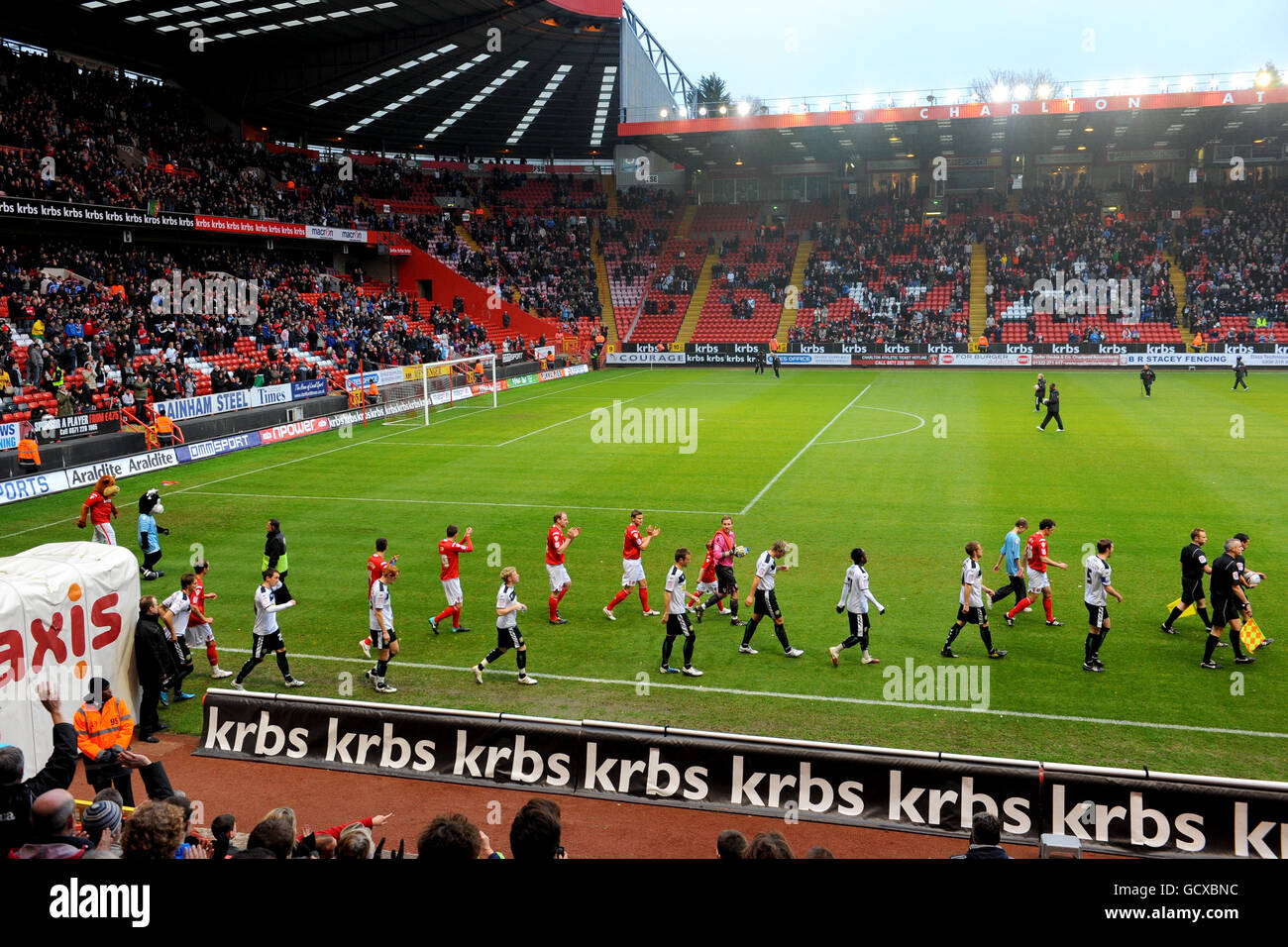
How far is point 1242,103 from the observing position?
54.3 meters

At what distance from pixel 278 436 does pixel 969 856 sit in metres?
33.2

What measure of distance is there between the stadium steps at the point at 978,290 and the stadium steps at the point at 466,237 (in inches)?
1348

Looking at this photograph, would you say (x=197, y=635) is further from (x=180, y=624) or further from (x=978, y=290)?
(x=978, y=290)

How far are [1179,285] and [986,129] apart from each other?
15564mm

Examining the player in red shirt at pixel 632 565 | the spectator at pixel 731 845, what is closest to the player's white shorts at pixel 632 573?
the player in red shirt at pixel 632 565

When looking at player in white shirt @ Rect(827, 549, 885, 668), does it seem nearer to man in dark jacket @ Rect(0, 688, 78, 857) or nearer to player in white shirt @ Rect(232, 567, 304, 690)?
player in white shirt @ Rect(232, 567, 304, 690)

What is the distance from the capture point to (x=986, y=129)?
6212 centimetres

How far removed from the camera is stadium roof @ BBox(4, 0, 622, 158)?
4447 cm

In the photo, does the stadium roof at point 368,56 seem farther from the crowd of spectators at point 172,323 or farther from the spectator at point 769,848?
the spectator at point 769,848

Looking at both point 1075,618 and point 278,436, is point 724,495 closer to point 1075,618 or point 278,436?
point 1075,618

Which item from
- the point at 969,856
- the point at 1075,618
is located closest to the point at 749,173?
the point at 1075,618

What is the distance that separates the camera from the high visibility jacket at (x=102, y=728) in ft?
32.4

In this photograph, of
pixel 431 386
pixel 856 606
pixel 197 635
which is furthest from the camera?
pixel 431 386

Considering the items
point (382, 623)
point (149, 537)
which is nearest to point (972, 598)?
point (382, 623)
